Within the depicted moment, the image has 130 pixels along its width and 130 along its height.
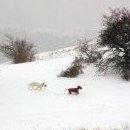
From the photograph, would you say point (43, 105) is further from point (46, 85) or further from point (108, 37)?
point (108, 37)

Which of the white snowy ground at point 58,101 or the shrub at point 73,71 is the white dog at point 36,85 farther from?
the shrub at point 73,71

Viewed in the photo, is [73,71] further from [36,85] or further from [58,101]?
[58,101]

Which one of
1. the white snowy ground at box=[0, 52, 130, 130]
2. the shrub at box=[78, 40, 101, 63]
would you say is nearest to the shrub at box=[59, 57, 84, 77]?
the white snowy ground at box=[0, 52, 130, 130]

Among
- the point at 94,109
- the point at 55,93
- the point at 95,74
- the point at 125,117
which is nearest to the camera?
the point at 125,117

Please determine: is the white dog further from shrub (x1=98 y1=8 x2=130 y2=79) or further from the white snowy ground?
shrub (x1=98 y1=8 x2=130 y2=79)

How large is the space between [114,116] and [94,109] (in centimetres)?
183

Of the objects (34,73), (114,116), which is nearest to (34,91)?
(34,73)

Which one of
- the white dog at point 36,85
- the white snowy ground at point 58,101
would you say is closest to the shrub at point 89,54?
the white snowy ground at point 58,101

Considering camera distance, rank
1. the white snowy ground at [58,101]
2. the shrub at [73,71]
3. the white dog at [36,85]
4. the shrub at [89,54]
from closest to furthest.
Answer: the white snowy ground at [58,101]
the white dog at [36,85]
the shrub at [73,71]
the shrub at [89,54]

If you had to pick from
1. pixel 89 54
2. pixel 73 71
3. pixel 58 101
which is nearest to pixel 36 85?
pixel 58 101

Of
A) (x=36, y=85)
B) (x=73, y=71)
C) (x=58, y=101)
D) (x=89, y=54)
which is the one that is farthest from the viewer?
(x=89, y=54)

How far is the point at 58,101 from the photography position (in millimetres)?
21594

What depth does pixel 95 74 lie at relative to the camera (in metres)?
25.8

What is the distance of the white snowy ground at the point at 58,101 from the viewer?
17.9m
